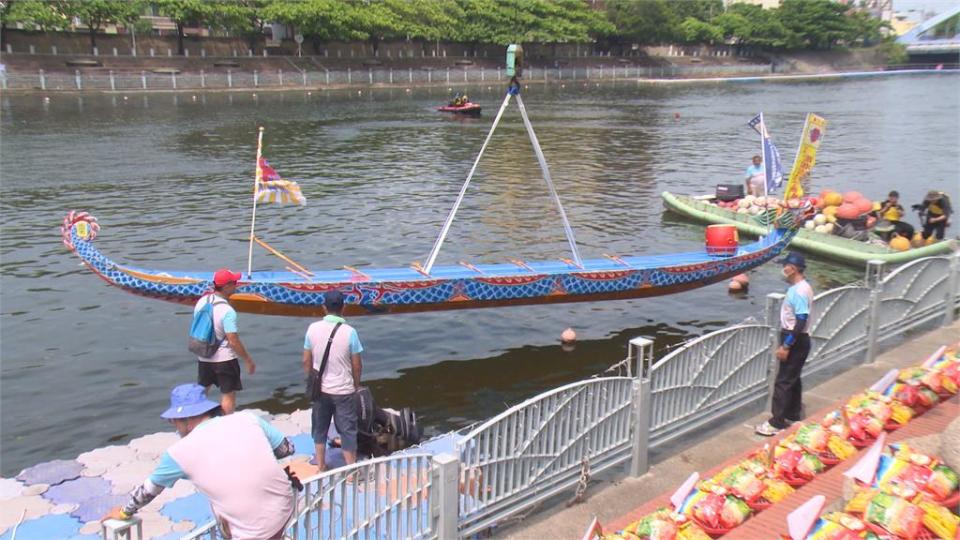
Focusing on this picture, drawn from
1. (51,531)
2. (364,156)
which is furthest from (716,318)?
(364,156)

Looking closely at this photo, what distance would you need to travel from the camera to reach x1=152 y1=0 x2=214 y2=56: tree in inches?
2940

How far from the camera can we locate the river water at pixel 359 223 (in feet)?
42.2

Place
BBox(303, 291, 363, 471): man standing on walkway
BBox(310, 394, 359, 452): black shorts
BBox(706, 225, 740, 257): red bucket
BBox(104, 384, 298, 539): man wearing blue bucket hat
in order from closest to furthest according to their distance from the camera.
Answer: BBox(104, 384, 298, 539): man wearing blue bucket hat
BBox(303, 291, 363, 471): man standing on walkway
BBox(310, 394, 359, 452): black shorts
BBox(706, 225, 740, 257): red bucket

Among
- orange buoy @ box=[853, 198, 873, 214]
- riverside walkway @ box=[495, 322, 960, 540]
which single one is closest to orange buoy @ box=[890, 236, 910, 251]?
orange buoy @ box=[853, 198, 873, 214]

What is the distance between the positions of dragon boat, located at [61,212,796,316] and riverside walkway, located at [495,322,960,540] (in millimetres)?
3990

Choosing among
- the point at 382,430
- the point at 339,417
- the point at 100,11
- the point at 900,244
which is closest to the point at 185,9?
the point at 100,11

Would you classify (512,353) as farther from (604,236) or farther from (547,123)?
(547,123)

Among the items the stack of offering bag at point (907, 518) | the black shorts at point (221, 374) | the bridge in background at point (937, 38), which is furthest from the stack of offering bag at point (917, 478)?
the bridge in background at point (937, 38)

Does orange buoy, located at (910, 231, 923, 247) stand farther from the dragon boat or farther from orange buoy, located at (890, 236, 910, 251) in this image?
the dragon boat

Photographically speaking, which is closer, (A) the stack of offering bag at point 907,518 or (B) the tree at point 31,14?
(A) the stack of offering bag at point 907,518

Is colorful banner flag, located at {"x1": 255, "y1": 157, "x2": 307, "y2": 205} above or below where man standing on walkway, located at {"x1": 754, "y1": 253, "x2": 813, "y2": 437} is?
above

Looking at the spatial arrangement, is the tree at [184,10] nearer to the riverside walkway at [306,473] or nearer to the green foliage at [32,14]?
the green foliage at [32,14]

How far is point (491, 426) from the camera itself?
5.99m

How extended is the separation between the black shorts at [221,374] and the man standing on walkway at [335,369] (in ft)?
5.05
